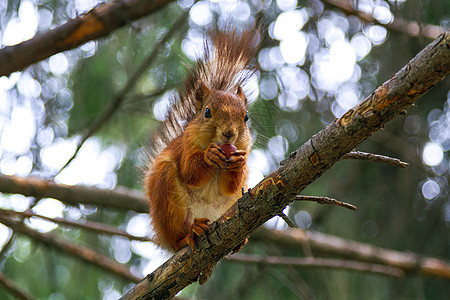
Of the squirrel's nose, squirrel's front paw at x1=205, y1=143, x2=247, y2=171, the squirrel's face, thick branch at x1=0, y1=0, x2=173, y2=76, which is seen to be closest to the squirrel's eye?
the squirrel's face

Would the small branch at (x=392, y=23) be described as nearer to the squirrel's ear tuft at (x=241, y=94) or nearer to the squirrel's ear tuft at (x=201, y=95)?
the squirrel's ear tuft at (x=241, y=94)

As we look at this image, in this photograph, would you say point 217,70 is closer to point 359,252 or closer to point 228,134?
point 228,134

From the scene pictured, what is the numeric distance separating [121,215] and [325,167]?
2.30 metres

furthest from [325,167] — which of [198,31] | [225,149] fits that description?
[198,31]

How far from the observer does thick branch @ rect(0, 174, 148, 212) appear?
2.28 metres

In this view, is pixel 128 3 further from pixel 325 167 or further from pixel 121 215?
pixel 121 215

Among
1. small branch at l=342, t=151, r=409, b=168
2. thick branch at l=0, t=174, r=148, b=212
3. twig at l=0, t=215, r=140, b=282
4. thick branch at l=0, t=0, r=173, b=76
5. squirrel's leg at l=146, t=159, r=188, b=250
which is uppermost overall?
small branch at l=342, t=151, r=409, b=168

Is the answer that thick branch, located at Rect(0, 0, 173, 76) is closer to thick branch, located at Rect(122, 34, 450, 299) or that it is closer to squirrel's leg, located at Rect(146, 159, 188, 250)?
squirrel's leg, located at Rect(146, 159, 188, 250)

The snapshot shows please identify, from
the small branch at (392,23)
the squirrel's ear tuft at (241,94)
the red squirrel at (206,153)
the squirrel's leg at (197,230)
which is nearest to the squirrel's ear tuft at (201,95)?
the red squirrel at (206,153)

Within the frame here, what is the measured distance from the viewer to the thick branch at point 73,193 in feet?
7.47

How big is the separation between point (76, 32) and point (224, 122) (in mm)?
616

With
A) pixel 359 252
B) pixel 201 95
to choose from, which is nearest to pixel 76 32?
pixel 201 95

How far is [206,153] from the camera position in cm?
168

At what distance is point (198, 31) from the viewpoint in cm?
268
